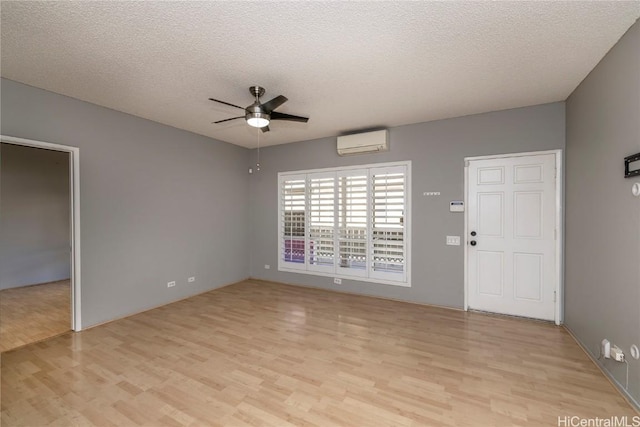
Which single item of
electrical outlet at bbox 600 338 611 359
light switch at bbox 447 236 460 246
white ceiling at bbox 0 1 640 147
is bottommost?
electrical outlet at bbox 600 338 611 359

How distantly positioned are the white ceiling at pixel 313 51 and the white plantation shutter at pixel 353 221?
1.41m

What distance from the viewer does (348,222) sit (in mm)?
4672

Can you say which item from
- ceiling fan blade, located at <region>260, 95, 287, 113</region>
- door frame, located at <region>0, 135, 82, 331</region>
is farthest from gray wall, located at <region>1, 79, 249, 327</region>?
ceiling fan blade, located at <region>260, 95, 287, 113</region>

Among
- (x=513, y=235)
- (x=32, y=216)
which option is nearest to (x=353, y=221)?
(x=513, y=235)

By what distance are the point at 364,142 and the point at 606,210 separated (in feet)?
9.35

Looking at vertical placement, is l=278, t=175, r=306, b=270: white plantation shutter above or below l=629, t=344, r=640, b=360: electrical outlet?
above

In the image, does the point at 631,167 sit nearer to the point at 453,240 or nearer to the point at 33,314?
the point at 453,240

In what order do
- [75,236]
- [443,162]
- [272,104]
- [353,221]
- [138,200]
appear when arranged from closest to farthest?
[272,104], [75,236], [138,200], [443,162], [353,221]

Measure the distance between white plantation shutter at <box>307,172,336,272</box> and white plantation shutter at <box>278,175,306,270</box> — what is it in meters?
0.15

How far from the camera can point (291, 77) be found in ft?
8.91

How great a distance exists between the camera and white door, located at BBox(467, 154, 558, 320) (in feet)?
11.1

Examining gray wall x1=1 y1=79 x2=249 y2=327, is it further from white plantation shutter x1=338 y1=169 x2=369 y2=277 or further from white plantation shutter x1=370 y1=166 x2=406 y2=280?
white plantation shutter x1=370 y1=166 x2=406 y2=280

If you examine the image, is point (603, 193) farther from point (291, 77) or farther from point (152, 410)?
point (152, 410)

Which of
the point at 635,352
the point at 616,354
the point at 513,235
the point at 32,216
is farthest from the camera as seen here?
the point at 32,216
